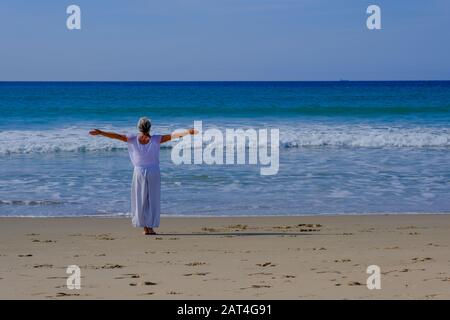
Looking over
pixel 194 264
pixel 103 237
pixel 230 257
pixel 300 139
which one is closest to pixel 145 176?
pixel 103 237

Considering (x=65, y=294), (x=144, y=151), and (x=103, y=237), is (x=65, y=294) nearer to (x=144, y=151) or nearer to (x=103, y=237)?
(x=103, y=237)

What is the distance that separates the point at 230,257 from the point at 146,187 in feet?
6.87

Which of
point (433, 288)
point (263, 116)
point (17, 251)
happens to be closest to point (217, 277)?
point (433, 288)

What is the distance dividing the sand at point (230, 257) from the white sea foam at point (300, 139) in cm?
1185

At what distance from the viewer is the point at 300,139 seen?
24875 millimetres

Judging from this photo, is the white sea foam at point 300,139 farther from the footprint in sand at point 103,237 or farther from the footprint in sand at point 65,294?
the footprint in sand at point 65,294

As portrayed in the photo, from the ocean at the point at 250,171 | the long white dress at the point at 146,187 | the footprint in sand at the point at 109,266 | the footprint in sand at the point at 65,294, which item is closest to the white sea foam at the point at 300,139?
the ocean at the point at 250,171

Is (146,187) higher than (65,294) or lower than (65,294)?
higher

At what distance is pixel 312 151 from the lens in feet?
71.1

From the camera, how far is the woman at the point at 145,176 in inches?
371

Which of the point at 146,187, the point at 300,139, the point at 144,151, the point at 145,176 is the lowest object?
the point at 146,187

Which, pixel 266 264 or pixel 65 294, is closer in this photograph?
pixel 65 294

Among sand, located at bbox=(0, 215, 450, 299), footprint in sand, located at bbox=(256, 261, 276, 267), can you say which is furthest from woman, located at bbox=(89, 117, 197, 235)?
footprint in sand, located at bbox=(256, 261, 276, 267)
